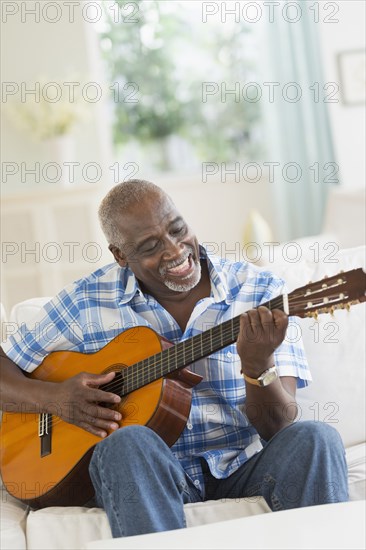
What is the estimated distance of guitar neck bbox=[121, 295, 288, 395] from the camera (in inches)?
65.2

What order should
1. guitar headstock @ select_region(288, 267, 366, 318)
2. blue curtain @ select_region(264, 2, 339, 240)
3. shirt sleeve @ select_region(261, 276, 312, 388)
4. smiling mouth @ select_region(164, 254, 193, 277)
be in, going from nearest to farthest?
guitar headstock @ select_region(288, 267, 366, 318)
shirt sleeve @ select_region(261, 276, 312, 388)
smiling mouth @ select_region(164, 254, 193, 277)
blue curtain @ select_region(264, 2, 339, 240)

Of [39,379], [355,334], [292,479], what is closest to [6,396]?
[39,379]

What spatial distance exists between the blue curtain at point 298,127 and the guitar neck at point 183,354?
376 cm

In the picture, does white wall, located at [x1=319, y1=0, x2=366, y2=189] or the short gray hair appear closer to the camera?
the short gray hair

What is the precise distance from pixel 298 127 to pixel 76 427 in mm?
4060

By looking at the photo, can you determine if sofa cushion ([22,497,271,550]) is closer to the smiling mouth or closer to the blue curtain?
the smiling mouth

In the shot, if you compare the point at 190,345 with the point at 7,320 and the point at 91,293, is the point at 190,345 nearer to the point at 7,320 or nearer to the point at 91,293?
the point at 91,293

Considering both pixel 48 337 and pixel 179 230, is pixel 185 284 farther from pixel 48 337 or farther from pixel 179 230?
pixel 48 337

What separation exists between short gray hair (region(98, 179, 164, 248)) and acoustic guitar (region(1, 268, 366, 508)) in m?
0.27

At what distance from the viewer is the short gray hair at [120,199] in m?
1.98

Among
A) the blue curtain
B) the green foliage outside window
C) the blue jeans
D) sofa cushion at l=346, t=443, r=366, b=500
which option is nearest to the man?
the blue jeans

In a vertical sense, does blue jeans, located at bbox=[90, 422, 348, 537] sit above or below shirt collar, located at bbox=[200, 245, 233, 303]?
below

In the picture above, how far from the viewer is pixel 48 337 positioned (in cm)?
201

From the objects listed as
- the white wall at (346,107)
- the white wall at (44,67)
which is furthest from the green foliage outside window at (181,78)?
the white wall at (346,107)
